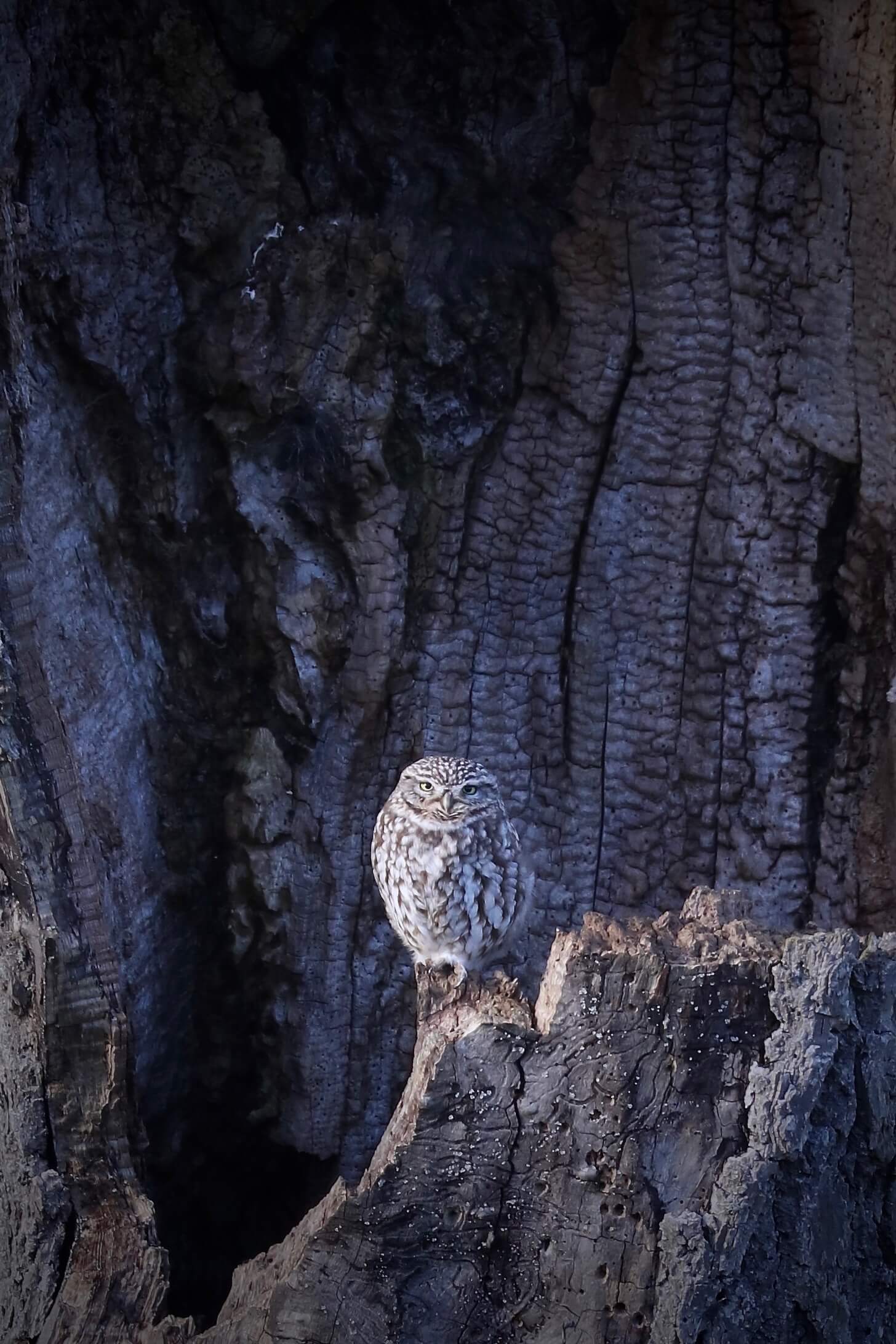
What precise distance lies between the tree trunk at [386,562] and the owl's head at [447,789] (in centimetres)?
23

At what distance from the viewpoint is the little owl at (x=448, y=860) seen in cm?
276

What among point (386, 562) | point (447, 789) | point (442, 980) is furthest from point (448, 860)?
point (386, 562)

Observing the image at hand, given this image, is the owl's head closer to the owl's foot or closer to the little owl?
the little owl

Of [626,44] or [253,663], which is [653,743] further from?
[626,44]

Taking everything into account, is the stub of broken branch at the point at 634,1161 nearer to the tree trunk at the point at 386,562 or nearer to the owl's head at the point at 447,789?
the tree trunk at the point at 386,562

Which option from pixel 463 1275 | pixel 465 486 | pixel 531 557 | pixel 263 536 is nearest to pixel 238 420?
pixel 263 536

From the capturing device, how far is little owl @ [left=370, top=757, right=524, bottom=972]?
2756mm

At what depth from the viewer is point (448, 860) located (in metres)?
2.80

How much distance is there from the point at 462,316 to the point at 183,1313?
→ 243cm

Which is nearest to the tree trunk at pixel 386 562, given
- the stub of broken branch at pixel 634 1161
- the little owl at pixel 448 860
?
the stub of broken branch at pixel 634 1161

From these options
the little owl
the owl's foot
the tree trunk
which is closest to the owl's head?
the little owl

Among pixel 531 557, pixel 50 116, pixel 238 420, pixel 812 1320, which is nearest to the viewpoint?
pixel 812 1320

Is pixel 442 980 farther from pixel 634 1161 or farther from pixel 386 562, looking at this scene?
pixel 386 562

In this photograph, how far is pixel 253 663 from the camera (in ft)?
9.68
